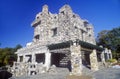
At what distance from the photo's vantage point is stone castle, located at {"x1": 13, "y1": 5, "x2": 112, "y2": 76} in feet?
46.8

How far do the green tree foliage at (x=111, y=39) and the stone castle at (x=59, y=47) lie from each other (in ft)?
41.5

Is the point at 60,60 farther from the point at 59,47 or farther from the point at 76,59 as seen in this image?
the point at 76,59

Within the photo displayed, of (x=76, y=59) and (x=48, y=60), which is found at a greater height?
(x=76, y=59)

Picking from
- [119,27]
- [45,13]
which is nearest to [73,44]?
[45,13]

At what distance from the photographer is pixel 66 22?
19.9m

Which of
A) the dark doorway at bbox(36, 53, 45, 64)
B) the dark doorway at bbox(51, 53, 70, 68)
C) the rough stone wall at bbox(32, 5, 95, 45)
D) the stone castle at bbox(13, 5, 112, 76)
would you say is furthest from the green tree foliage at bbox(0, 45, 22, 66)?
the dark doorway at bbox(51, 53, 70, 68)

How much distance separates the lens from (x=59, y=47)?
1599 cm

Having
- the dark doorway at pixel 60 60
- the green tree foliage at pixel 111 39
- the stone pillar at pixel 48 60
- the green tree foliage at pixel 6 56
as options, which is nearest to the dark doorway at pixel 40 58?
the dark doorway at pixel 60 60

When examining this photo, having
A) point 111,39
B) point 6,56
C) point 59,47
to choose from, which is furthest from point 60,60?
point 111,39

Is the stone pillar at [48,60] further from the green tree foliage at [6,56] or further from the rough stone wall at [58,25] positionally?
the green tree foliage at [6,56]

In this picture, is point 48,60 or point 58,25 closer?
point 48,60

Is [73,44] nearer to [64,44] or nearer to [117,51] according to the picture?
[64,44]

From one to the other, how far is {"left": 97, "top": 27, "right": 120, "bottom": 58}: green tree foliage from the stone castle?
12634mm

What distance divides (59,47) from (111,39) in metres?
26.3
